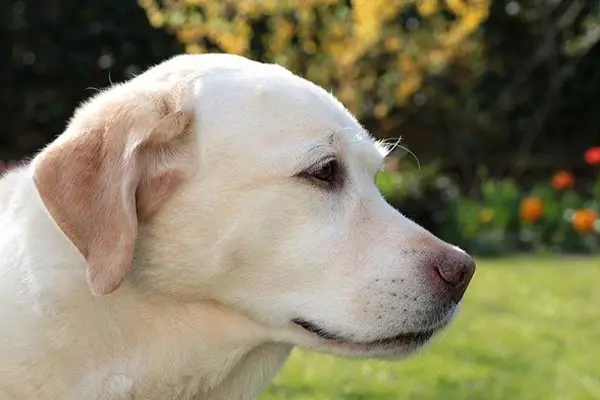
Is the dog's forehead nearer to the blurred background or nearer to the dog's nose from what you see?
the dog's nose

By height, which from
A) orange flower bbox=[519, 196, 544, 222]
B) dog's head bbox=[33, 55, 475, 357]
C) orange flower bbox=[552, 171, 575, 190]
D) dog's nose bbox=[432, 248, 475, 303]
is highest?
dog's head bbox=[33, 55, 475, 357]

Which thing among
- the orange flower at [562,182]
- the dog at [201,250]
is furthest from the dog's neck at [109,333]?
the orange flower at [562,182]

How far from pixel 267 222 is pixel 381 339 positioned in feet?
1.26

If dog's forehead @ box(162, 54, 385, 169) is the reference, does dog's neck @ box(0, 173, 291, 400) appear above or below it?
below

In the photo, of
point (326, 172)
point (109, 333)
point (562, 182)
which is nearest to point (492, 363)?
point (326, 172)

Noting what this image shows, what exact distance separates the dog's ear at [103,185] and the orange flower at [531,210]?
8.39 meters

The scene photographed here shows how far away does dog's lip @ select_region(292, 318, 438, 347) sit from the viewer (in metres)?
2.31

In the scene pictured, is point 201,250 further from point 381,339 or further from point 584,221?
point 584,221

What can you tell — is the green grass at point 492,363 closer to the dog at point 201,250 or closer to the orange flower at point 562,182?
the dog at point 201,250

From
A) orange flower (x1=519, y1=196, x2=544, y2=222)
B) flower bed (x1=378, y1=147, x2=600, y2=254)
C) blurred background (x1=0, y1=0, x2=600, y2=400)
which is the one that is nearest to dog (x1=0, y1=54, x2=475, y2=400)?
blurred background (x1=0, y1=0, x2=600, y2=400)

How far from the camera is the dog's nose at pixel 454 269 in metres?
2.31

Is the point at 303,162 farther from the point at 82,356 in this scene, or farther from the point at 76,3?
the point at 76,3

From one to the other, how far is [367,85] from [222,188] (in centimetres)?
870

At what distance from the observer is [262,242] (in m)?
2.26
